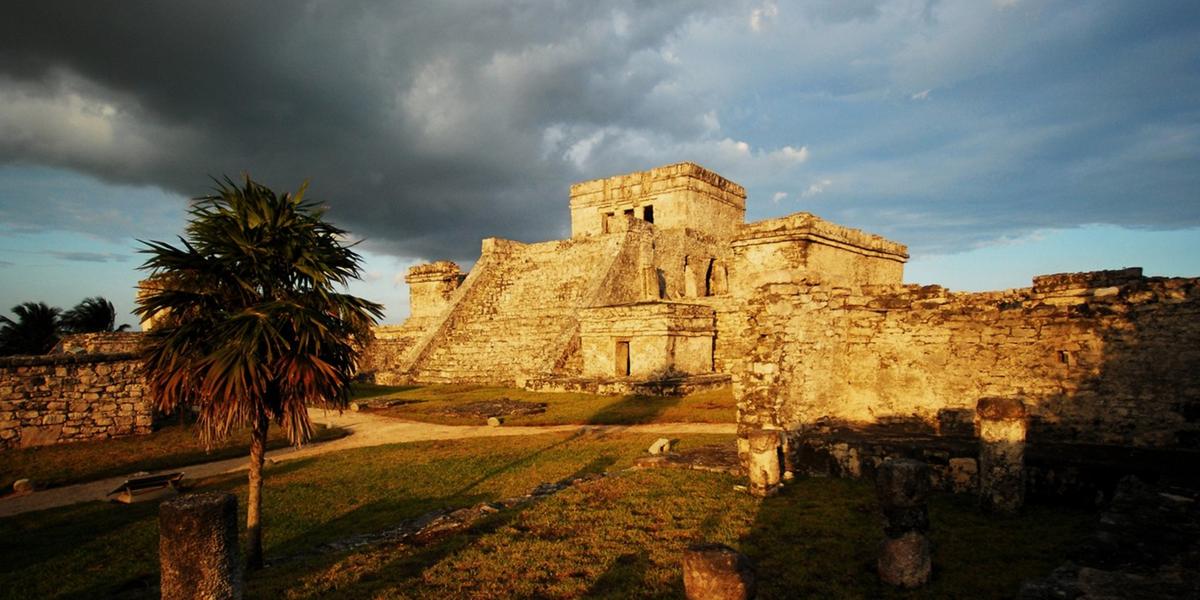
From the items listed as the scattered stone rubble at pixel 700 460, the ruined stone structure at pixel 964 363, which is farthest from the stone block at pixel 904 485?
the scattered stone rubble at pixel 700 460

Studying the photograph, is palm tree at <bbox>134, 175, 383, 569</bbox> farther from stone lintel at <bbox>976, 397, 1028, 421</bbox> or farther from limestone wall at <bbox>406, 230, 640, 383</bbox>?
limestone wall at <bbox>406, 230, 640, 383</bbox>

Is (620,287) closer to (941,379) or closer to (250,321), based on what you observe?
(941,379)

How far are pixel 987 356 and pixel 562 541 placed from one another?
660 cm

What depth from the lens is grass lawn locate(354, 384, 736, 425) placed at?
15.9 metres

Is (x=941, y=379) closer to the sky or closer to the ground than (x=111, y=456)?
closer to the sky

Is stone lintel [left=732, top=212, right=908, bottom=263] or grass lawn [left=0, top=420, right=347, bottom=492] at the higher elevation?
stone lintel [left=732, top=212, right=908, bottom=263]

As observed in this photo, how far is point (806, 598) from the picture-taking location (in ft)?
15.6

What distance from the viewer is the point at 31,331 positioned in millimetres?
28406

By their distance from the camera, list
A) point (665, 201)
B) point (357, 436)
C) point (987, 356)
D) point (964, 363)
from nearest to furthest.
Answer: point (987, 356) < point (964, 363) < point (357, 436) < point (665, 201)

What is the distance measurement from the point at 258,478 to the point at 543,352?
17.0m

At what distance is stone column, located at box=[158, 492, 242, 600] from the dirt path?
274 inches

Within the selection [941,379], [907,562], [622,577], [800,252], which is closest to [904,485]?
[907,562]

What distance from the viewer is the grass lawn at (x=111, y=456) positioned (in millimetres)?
11203

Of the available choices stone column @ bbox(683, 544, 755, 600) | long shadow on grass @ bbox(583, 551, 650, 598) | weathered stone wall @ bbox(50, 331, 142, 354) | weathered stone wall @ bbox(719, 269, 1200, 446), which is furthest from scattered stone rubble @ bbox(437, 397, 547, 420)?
weathered stone wall @ bbox(50, 331, 142, 354)
